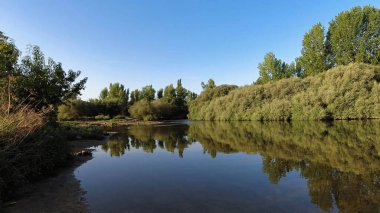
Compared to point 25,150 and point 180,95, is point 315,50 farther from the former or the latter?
point 25,150

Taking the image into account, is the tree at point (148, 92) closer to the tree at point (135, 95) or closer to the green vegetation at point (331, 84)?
the tree at point (135, 95)

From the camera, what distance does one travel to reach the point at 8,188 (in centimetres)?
805

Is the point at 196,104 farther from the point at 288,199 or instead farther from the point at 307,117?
the point at 288,199

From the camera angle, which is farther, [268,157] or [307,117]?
[307,117]

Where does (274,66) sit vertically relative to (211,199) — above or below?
above

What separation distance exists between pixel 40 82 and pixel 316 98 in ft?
149

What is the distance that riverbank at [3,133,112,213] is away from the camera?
7.59 meters

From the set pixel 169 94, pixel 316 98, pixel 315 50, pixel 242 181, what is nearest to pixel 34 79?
pixel 242 181

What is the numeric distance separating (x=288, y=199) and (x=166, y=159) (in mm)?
9534

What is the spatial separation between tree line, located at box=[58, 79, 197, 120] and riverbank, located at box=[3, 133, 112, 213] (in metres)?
53.2

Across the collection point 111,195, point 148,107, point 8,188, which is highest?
point 148,107

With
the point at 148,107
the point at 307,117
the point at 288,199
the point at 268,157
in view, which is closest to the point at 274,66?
the point at 307,117

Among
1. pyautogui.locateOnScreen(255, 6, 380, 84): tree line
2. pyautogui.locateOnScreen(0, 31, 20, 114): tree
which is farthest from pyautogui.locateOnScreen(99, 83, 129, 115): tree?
pyautogui.locateOnScreen(0, 31, 20, 114): tree

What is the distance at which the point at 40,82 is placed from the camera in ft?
56.5
